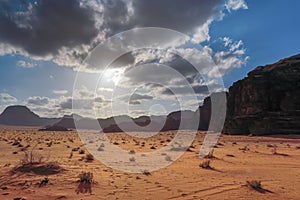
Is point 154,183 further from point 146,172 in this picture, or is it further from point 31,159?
point 31,159

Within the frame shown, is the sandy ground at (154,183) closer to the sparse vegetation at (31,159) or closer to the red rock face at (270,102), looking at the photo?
the sparse vegetation at (31,159)

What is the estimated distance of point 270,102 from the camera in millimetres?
44125

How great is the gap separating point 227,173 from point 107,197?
5.55 metres

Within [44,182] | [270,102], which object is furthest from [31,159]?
[270,102]

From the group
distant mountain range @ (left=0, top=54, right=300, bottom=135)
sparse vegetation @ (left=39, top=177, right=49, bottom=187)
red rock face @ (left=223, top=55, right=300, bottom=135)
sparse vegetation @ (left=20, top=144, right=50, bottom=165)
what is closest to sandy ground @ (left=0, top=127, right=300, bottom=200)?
sparse vegetation @ (left=39, top=177, right=49, bottom=187)

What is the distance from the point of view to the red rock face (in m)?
38.2

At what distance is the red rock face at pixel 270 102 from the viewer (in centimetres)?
3822

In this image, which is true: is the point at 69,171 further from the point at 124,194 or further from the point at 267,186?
the point at 267,186

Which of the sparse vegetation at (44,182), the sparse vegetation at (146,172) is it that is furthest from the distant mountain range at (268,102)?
the sparse vegetation at (44,182)

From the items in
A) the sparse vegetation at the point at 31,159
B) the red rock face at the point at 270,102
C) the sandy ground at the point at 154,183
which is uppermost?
the red rock face at the point at 270,102

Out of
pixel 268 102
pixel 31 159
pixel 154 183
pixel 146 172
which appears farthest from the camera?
pixel 268 102

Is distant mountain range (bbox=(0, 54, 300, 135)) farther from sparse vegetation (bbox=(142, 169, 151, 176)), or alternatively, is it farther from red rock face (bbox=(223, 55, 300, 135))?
sparse vegetation (bbox=(142, 169, 151, 176))

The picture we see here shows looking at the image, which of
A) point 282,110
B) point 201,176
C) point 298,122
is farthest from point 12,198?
point 282,110

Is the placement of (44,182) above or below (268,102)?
below
